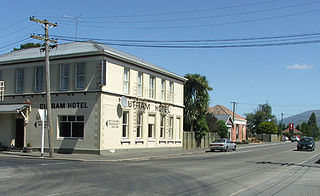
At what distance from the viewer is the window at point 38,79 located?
2936 cm

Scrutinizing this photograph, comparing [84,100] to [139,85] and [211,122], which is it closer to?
[139,85]

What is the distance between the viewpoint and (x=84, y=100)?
27.2 meters

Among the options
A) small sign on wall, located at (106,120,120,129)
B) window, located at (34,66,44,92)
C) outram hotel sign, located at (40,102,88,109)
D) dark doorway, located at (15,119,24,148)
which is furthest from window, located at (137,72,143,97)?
dark doorway, located at (15,119,24,148)

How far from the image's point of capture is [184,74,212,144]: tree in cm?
4222

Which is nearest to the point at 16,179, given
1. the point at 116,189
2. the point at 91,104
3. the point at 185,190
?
the point at 116,189

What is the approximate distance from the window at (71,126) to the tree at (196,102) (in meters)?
17.1

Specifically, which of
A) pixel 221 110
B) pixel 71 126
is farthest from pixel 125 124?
pixel 221 110

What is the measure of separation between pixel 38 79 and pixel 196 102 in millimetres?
19466

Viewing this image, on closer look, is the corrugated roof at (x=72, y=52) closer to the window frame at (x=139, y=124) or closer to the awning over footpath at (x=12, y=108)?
the awning over footpath at (x=12, y=108)

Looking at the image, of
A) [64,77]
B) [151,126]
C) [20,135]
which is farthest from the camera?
[151,126]

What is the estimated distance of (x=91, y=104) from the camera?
26.9m

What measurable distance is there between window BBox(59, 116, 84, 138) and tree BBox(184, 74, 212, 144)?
17070 mm

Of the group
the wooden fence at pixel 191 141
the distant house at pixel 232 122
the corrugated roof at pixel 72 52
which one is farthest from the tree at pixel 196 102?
the distant house at pixel 232 122

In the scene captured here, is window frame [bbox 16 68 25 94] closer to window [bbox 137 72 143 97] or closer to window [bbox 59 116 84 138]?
window [bbox 59 116 84 138]
